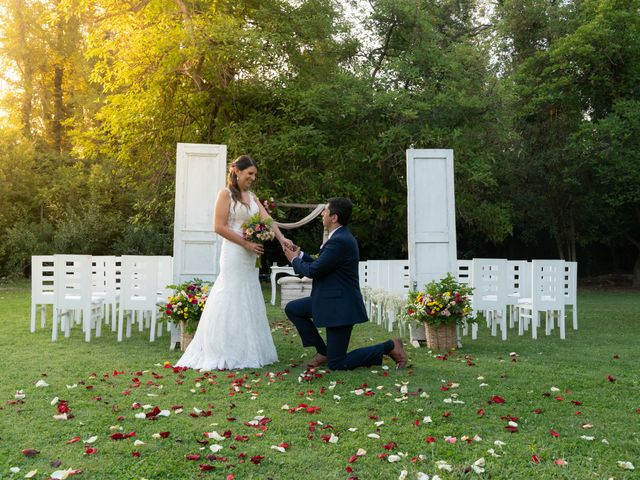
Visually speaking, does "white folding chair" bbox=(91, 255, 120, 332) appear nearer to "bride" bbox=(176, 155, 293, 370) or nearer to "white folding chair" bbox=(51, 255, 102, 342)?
"white folding chair" bbox=(51, 255, 102, 342)

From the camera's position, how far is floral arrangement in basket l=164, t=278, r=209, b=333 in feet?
21.1

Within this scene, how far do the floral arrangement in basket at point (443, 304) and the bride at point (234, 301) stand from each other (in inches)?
73.6

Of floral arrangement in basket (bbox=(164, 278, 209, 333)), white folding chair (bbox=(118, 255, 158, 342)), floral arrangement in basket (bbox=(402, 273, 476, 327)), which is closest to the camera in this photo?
floral arrangement in basket (bbox=(164, 278, 209, 333))

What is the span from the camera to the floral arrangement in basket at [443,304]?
672cm

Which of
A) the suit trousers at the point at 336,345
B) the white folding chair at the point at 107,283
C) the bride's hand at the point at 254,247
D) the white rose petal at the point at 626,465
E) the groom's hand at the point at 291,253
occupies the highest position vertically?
the bride's hand at the point at 254,247

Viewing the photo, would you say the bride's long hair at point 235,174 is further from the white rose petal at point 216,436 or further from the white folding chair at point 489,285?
the white folding chair at point 489,285

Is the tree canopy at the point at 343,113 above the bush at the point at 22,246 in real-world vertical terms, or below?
above

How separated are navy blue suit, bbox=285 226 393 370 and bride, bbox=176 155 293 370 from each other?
57cm

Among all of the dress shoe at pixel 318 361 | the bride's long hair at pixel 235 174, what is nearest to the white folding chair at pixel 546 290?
the dress shoe at pixel 318 361

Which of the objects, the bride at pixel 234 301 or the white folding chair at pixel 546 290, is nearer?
the bride at pixel 234 301

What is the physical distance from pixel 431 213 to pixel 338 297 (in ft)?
7.87

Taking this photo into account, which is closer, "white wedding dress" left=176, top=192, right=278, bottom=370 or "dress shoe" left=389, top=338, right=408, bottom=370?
"dress shoe" left=389, top=338, right=408, bottom=370

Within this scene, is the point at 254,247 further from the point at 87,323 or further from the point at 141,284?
the point at 87,323

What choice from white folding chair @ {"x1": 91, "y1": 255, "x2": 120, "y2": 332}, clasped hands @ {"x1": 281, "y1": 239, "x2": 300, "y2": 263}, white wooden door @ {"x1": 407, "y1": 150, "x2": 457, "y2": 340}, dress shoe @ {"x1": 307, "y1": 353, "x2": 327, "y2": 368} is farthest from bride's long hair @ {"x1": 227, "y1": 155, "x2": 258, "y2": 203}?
white folding chair @ {"x1": 91, "y1": 255, "x2": 120, "y2": 332}
